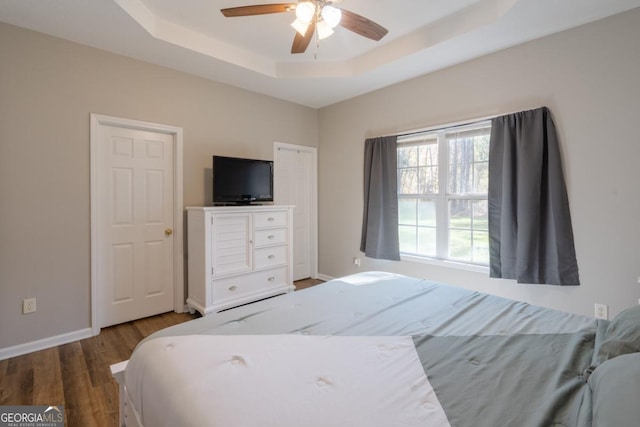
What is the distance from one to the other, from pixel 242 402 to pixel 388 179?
10.0 ft

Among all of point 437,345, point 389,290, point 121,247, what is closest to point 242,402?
point 437,345

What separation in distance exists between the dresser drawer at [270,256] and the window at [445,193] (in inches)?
56.7

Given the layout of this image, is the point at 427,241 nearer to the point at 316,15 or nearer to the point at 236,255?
the point at 236,255

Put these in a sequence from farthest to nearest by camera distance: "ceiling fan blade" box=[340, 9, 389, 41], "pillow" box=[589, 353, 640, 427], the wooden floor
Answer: "ceiling fan blade" box=[340, 9, 389, 41] → the wooden floor → "pillow" box=[589, 353, 640, 427]

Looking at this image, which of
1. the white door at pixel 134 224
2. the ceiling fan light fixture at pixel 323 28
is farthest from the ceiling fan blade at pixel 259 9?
the white door at pixel 134 224

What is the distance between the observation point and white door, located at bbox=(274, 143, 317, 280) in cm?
417

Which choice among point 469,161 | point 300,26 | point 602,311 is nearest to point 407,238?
point 469,161

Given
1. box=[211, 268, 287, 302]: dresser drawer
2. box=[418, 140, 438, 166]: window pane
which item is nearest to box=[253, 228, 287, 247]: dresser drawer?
box=[211, 268, 287, 302]: dresser drawer

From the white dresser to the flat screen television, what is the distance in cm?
25

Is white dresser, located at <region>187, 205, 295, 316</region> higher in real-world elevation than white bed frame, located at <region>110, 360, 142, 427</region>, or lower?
higher

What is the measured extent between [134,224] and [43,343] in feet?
3.84

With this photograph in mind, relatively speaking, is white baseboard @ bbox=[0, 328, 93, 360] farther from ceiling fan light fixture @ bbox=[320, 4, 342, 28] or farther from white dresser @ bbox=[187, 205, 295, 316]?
ceiling fan light fixture @ bbox=[320, 4, 342, 28]

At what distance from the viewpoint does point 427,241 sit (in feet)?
11.2

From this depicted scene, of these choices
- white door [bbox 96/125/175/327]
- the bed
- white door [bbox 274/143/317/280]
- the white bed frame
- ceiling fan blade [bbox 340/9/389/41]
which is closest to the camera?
the bed
